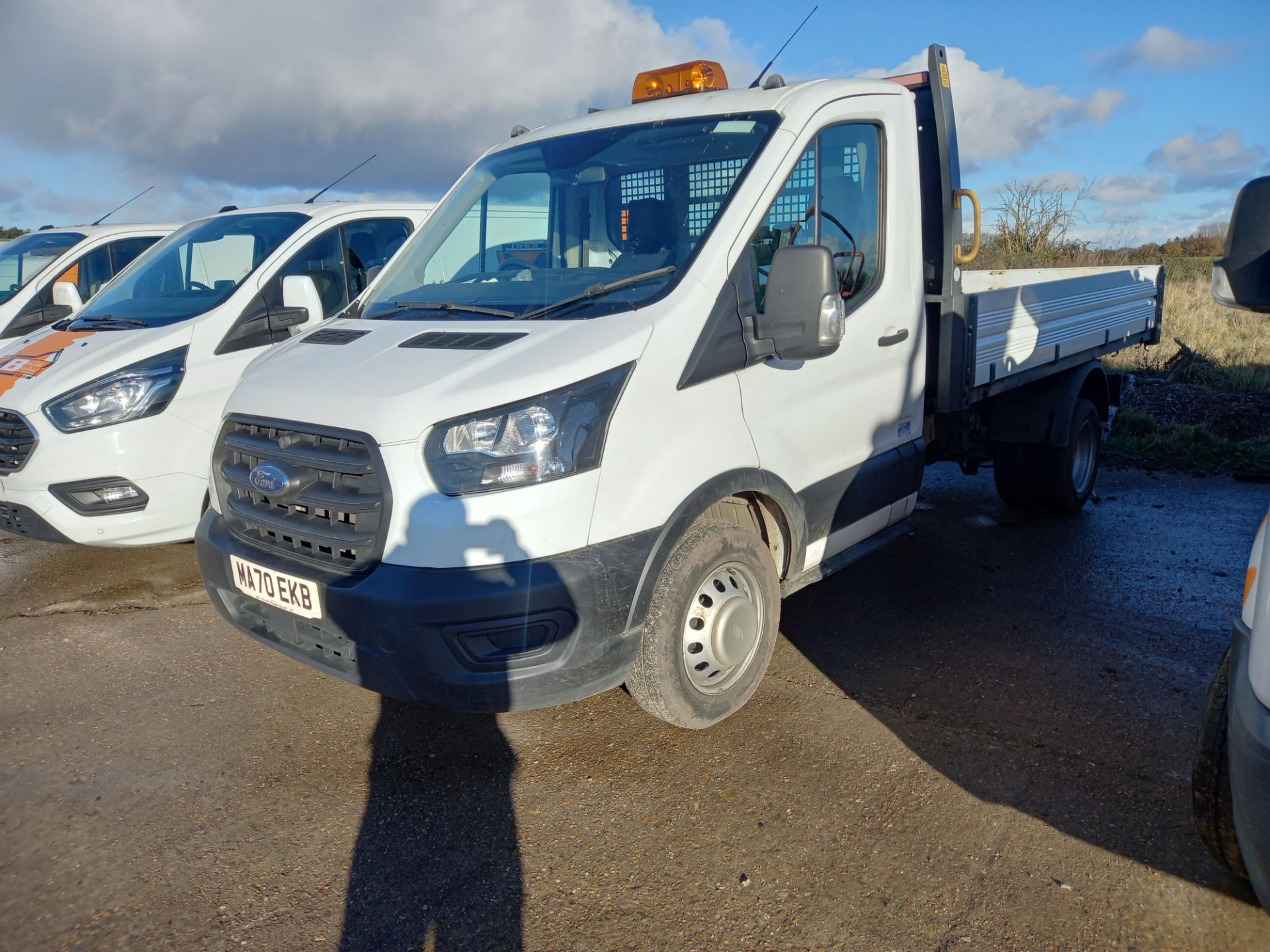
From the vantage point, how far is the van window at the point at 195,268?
203 inches

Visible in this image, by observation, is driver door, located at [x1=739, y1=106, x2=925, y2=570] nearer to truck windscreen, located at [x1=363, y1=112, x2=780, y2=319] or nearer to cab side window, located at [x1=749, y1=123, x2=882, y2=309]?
cab side window, located at [x1=749, y1=123, x2=882, y2=309]

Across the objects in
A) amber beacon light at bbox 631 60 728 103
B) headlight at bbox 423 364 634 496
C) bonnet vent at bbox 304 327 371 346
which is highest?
amber beacon light at bbox 631 60 728 103

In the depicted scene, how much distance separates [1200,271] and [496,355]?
20.9 meters

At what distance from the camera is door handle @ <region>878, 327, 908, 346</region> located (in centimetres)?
383

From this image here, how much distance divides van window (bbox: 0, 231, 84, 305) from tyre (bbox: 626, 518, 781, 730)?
298 inches

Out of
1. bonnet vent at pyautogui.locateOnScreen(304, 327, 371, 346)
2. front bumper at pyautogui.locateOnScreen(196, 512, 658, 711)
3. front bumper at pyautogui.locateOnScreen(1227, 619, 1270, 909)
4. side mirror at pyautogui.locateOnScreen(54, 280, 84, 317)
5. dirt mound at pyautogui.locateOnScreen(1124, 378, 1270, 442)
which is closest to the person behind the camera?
front bumper at pyautogui.locateOnScreen(1227, 619, 1270, 909)

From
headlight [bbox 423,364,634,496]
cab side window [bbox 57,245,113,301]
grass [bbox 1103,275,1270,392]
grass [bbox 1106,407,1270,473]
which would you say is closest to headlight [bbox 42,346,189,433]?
headlight [bbox 423,364,634,496]

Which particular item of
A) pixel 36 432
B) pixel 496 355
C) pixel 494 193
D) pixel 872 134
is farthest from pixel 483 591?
pixel 36 432

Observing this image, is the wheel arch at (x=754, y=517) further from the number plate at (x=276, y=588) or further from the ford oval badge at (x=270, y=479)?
the ford oval badge at (x=270, y=479)

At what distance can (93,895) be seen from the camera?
2.59m

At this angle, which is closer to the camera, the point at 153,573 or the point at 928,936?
the point at 928,936

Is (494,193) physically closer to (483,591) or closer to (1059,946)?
(483,591)

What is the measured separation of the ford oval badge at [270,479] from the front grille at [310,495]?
18 millimetres

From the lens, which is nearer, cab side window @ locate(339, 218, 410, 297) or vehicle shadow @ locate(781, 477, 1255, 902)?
vehicle shadow @ locate(781, 477, 1255, 902)
